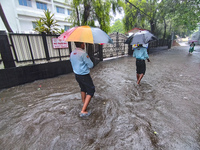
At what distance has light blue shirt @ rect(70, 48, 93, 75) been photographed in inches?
92.0

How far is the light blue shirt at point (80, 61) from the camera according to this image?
234 cm

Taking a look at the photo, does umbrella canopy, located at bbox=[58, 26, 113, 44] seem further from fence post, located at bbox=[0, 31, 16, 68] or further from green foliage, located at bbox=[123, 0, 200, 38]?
green foliage, located at bbox=[123, 0, 200, 38]

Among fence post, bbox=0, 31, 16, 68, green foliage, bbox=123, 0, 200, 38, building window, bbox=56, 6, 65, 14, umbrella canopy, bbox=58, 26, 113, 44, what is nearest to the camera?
umbrella canopy, bbox=58, 26, 113, 44

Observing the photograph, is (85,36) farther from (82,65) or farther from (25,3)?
(25,3)

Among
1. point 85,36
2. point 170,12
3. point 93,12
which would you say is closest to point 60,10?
point 93,12

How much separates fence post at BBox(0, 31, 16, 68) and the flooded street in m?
1.04

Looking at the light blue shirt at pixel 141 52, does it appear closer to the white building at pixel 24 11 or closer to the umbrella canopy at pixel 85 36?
the umbrella canopy at pixel 85 36

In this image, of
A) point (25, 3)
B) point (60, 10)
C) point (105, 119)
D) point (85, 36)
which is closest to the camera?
point (85, 36)

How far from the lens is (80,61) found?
7.73ft

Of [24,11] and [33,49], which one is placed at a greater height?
[24,11]

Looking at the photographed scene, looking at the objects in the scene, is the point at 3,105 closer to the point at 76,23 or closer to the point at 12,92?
the point at 12,92

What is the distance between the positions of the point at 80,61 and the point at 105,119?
4.65ft

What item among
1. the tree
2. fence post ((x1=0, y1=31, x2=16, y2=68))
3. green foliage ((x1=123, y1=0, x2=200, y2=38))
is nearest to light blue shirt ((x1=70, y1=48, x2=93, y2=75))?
fence post ((x1=0, y1=31, x2=16, y2=68))

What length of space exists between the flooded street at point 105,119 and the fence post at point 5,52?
104 centimetres
